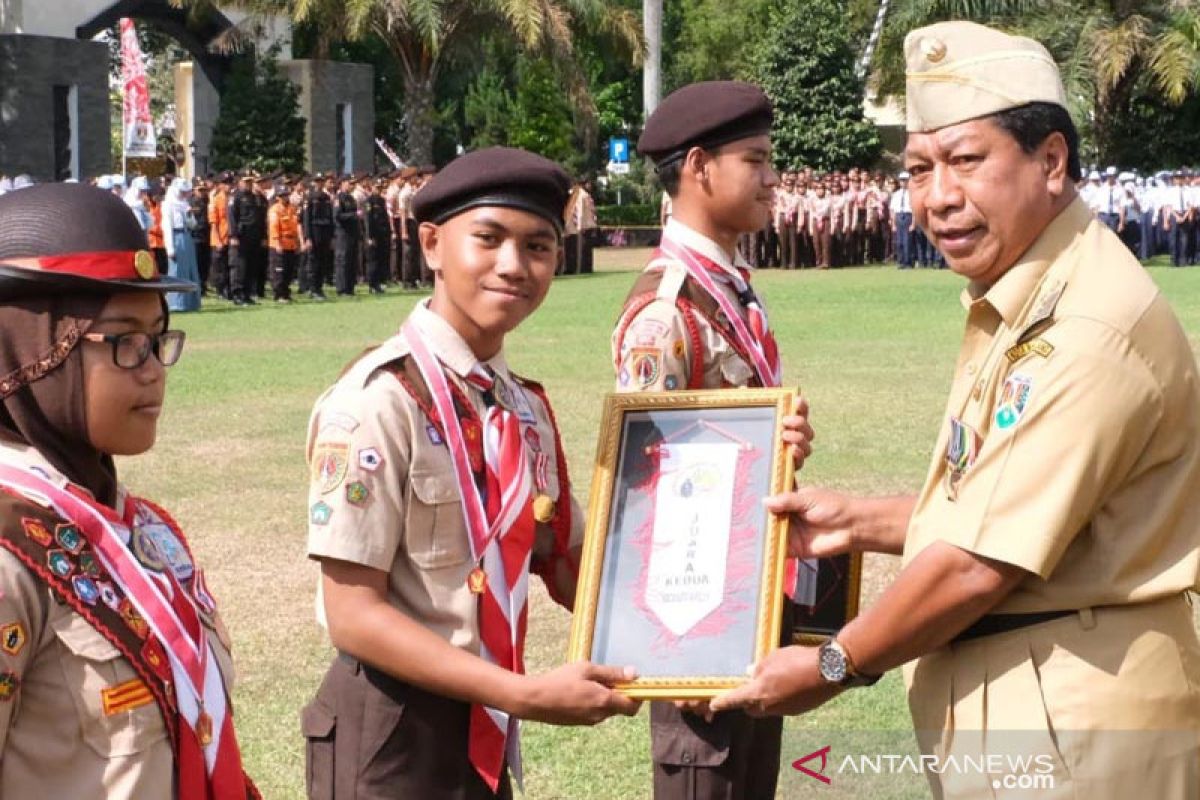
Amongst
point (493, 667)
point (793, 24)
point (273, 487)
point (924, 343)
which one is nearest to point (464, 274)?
point (493, 667)

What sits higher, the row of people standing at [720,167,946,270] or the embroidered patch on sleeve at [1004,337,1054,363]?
the embroidered patch on sleeve at [1004,337,1054,363]

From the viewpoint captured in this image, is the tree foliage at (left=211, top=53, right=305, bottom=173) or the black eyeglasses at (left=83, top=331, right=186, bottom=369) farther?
the tree foliage at (left=211, top=53, right=305, bottom=173)

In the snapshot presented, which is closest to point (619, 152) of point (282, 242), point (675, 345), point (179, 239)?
point (282, 242)

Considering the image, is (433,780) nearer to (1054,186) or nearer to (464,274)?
(464,274)

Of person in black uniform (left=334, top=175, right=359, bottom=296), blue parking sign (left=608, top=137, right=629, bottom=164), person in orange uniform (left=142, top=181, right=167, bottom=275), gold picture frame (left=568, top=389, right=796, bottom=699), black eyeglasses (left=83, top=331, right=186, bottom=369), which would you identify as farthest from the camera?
blue parking sign (left=608, top=137, right=629, bottom=164)

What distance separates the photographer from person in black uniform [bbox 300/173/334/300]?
2958 centimetres

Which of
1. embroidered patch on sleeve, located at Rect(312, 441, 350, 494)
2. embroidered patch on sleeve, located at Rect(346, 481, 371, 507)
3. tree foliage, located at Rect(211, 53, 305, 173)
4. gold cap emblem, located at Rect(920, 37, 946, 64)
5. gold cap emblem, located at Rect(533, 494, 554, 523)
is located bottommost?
gold cap emblem, located at Rect(533, 494, 554, 523)

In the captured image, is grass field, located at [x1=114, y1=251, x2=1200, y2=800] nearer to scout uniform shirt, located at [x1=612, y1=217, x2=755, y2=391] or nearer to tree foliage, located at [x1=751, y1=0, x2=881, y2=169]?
scout uniform shirt, located at [x1=612, y1=217, x2=755, y2=391]

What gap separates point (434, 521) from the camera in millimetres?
3426

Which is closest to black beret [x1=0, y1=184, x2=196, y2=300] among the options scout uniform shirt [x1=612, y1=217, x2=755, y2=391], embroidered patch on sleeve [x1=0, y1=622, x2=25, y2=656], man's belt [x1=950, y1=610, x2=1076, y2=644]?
embroidered patch on sleeve [x1=0, y1=622, x2=25, y2=656]

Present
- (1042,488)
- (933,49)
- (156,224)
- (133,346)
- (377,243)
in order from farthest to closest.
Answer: (377,243), (156,224), (933,49), (1042,488), (133,346)

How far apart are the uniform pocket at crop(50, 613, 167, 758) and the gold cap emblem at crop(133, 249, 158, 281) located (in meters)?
0.52

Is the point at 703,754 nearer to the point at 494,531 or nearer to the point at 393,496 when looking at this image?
the point at 494,531

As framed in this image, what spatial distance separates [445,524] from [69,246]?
1002mm
